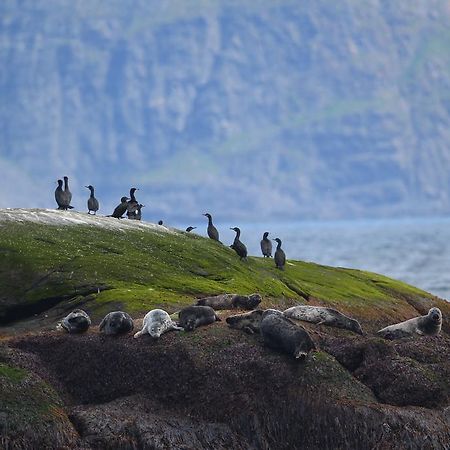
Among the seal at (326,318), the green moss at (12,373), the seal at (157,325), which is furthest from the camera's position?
the seal at (326,318)

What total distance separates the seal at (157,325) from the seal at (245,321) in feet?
5.27

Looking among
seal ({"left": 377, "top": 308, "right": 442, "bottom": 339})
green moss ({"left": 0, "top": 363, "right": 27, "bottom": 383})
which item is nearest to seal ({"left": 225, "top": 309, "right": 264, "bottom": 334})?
seal ({"left": 377, "top": 308, "right": 442, "bottom": 339})

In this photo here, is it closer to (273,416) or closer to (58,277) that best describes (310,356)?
(273,416)

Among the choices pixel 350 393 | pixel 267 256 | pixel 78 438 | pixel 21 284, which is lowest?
pixel 78 438

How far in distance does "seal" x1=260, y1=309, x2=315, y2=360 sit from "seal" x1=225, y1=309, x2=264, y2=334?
25.4 inches

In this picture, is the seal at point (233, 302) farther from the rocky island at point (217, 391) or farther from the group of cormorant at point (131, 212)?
the group of cormorant at point (131, 212)

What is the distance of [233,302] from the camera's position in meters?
39.0

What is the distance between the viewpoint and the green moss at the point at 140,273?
4256 cm

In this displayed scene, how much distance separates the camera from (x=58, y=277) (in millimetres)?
43656

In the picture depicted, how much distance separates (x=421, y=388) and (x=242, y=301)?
940cm

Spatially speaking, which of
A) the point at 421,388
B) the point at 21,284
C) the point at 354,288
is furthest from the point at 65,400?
the point at 354,288

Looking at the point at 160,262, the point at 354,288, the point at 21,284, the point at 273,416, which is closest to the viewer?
the point at 273,416

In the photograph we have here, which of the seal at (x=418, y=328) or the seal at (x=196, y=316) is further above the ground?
the seal at (x=418, y=328)

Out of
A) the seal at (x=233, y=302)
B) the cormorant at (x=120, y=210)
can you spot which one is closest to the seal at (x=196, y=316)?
the seal at (x=233, y=302)
